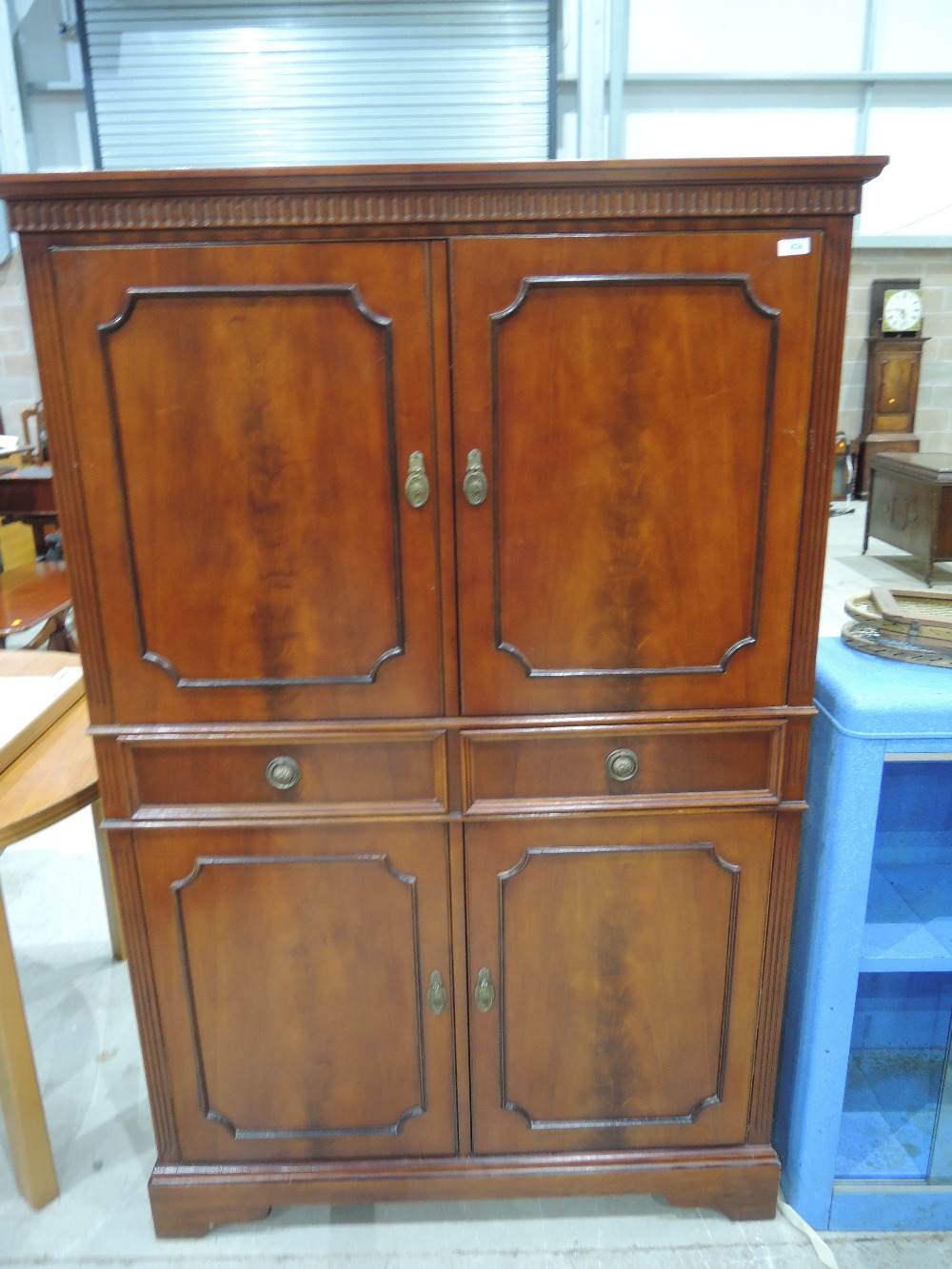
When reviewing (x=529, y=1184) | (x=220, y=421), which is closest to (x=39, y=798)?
(x=220, y=421)

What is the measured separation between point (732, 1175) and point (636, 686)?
2.95 ft

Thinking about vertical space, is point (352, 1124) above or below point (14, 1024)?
below

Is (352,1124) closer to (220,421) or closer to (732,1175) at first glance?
(732,1175)

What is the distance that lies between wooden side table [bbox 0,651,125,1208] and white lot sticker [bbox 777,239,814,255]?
130 centimetres

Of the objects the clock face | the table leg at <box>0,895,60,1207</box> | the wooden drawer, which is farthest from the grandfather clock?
the table leg at <box>0,895,60,1207</box>

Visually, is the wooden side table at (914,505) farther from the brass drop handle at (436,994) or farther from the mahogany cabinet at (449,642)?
the brass drop handle at (436,994)

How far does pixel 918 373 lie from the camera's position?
6.57 metres

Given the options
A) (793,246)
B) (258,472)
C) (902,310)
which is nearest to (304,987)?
(258,472)

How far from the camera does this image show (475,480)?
114 centimetres

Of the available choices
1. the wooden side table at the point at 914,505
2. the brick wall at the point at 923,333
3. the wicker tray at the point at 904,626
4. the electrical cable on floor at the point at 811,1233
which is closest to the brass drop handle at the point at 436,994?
the electrical cable on floor at the point at 811,1233

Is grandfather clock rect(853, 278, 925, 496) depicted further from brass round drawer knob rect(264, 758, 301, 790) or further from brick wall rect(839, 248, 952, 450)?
brass round drawer knob rect(264, 758, 301, 790)

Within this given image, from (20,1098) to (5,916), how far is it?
0.36 m

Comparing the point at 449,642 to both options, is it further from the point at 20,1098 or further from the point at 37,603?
the point at 37,603

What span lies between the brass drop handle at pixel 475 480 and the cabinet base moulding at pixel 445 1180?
112 cm
